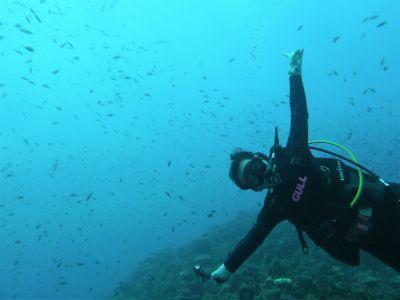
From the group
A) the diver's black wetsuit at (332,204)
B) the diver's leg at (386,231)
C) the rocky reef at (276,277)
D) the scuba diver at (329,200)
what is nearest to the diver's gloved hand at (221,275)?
the scuba diver at (329,200)

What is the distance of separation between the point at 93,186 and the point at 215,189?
233ft

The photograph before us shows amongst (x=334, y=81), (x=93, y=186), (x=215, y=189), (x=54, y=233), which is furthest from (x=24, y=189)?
(x=334, y=81)

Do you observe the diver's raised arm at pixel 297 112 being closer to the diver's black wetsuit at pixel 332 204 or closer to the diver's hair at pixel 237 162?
the diver's black wetsuit at pixel 332 204

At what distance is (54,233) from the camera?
127688 millimetres

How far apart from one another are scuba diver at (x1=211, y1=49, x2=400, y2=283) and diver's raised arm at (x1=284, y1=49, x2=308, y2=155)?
1cm

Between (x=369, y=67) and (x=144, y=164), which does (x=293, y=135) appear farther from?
(x=369, y=67)

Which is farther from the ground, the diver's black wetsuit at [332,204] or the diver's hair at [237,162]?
the diver's hair at [237,162]

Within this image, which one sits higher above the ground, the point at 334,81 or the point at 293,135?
the point at 334,81

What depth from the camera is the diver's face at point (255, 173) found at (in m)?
3.95

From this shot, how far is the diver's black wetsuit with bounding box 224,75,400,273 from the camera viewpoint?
12.2ft

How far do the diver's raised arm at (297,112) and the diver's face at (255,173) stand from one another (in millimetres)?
366

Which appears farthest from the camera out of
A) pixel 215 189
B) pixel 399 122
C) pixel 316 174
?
pixel 215 189

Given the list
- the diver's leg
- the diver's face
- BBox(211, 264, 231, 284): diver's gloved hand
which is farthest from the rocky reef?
the diver's face

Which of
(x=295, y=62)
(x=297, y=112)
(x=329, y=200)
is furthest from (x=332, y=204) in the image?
(x=295, y=62)
